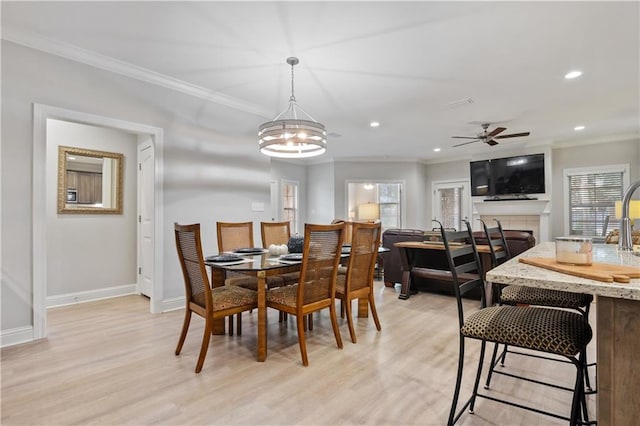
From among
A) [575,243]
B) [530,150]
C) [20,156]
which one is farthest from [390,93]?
[530,150]

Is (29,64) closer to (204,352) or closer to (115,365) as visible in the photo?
(115,365)

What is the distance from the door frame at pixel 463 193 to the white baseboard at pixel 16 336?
7.86m

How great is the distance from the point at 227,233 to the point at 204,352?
1.57m

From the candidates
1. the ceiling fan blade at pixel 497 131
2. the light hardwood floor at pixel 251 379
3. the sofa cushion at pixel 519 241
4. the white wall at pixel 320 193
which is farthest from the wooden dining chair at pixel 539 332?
the white wall at pixel 320 193

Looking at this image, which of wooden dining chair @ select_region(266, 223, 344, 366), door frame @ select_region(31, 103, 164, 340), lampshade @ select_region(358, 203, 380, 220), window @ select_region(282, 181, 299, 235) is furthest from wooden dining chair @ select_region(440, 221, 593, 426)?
window @ select_region(282, 181, 299, 235)

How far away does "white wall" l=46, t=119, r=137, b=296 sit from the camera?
4.01m

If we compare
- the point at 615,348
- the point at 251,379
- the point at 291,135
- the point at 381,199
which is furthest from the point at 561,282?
the point at 381,199

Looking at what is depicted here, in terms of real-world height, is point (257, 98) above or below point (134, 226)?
above

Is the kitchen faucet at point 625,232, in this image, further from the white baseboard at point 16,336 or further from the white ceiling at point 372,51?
the white baseboard at point 16,336

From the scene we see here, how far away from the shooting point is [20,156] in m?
2.80

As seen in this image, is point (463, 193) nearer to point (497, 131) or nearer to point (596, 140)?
point (596, 140)

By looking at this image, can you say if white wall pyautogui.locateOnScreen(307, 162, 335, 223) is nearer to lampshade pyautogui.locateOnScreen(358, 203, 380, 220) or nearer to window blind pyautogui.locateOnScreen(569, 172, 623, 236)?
lampshade pyautogui.locateOnScreen(358, 203, 380, 220)

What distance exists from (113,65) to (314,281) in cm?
292

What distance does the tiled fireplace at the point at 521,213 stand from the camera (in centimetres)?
657
